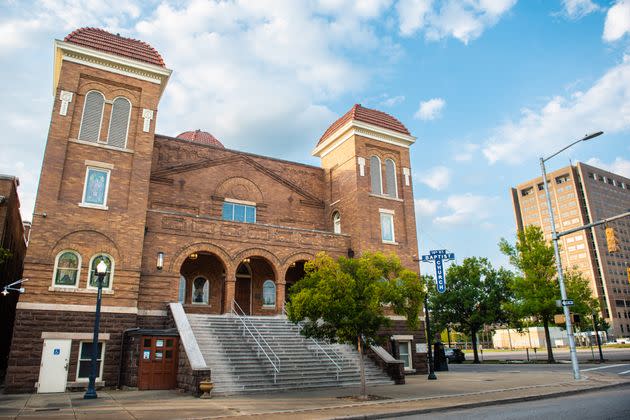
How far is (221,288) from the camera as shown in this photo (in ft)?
81.9

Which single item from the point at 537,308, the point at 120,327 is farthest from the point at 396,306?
the point at 537,308

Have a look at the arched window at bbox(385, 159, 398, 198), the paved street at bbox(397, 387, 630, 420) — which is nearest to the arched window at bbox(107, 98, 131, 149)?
the arched window at bbox(385, 159, 398, 198)

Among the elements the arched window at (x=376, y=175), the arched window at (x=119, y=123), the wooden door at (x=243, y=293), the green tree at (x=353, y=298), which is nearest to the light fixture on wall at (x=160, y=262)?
the wooden door at (x=243, y=293)

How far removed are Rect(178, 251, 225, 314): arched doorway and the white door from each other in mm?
6786

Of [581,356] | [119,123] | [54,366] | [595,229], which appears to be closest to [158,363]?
[54,366]

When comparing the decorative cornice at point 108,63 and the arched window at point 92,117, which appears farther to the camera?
the decorative cornice at point 108,63

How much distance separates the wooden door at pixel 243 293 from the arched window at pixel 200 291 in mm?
1793

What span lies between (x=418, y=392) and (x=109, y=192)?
15940 millimetres

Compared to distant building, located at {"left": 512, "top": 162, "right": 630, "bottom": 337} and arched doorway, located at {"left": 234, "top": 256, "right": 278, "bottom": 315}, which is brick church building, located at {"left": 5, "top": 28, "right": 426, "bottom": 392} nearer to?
arched doorway, located at {"left": 234, "top": 256, "right": 278, "bottom": 315}

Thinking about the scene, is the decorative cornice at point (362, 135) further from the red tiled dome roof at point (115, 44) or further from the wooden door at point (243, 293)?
the red tiled dome roof at point (115, 44)

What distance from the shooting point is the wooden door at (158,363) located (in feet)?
58.2

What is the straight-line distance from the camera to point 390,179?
30000 millimetres

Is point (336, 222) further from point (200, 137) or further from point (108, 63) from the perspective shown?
point (108, 63)

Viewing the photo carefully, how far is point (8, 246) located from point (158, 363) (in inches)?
534
